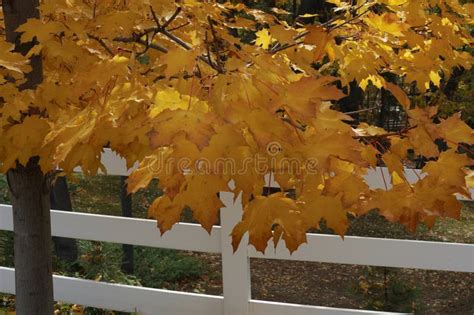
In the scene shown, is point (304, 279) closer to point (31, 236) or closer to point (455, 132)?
point (31, 236)

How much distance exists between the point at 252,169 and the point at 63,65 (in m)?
1.05

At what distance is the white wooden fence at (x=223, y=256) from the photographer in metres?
2.65

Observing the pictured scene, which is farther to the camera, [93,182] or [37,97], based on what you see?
[93,182]

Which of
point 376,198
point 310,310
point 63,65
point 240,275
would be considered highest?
point 63,65

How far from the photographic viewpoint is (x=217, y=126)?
1.12m

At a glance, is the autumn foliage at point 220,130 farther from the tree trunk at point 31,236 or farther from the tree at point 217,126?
the tree trunk at point 31,236

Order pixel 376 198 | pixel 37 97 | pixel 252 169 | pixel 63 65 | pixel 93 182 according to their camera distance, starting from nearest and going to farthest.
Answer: pixel 252 169, pixel 376 198, pixel 37 97, pixel 63 65, pixel 93 182

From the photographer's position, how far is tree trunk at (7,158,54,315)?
6.75 feet

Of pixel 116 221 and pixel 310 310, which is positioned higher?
pixel 116 221

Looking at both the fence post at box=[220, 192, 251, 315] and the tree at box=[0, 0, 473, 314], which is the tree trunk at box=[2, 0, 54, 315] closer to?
the tree at box=[0, 0, 473, 314]

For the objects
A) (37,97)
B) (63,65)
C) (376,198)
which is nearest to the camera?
(376,198)

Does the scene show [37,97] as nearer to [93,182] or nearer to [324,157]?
[324,157]

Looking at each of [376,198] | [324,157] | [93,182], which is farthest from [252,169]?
[93,182]

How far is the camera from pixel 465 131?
1420 millimetres
